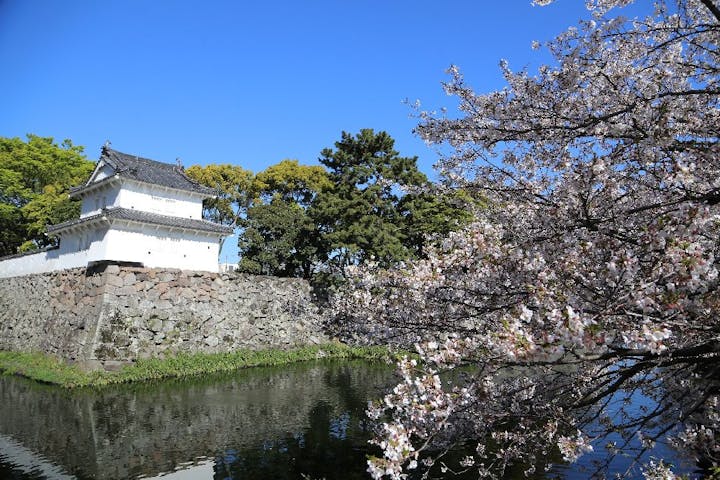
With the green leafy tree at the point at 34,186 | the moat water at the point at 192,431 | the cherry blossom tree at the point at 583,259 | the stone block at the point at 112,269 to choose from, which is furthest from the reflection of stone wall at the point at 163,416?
the green leafy tree at the point at 34,186

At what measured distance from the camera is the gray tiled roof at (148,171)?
1867 cm

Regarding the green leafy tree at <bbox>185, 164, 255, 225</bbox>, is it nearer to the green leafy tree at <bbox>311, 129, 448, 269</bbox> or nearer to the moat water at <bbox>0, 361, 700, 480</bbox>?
the green leafy tree at <bbox>311, 129, 448, 269</bbox>

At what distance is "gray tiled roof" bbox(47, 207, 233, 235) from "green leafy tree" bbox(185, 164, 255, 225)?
1035 cm

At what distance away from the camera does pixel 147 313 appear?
17531 mm

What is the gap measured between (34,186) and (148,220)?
52.0 ft

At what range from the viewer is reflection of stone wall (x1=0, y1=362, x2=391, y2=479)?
8703 mm

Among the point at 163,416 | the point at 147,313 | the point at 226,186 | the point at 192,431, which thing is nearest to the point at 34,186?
the point at 226,186

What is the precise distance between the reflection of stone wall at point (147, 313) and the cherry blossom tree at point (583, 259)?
14.1 metres

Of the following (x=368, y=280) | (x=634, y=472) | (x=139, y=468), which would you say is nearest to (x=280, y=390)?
(x=139, y=468)

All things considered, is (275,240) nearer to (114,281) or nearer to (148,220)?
(148,220)

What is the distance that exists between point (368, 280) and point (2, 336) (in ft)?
72.4

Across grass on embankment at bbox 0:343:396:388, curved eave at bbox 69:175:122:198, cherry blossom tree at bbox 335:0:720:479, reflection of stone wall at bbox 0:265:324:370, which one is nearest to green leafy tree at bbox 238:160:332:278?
reflection of stone wall at bbox 0:265:324:370

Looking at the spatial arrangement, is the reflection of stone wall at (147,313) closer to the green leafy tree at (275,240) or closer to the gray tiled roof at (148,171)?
the green leafy tree at (275,240)

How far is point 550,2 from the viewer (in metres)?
4.51
